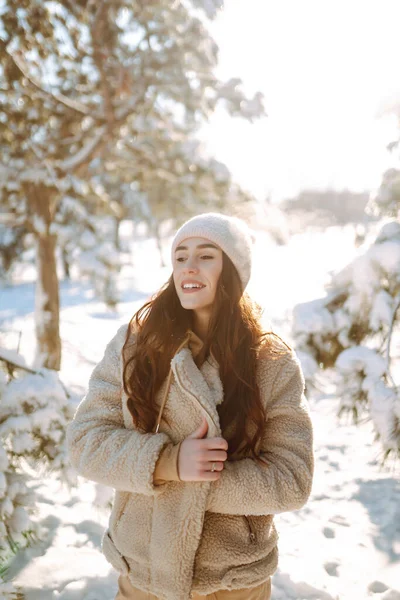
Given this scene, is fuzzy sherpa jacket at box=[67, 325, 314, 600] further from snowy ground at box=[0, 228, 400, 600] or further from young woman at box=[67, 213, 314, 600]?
snowy ground at box=[0, 228, 400, 600]

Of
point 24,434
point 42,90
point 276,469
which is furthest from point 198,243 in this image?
point 42,90

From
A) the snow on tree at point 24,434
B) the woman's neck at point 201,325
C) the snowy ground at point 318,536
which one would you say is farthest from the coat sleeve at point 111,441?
the snow on tree at point 24,434

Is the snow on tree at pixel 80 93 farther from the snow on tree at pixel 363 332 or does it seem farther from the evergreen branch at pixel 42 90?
the snow on tree at pixel 363 332

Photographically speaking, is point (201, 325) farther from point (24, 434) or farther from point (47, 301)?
point (47, 301)

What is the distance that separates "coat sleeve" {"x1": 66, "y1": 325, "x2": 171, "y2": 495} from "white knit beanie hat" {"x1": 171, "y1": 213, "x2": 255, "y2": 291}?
17.8 inches

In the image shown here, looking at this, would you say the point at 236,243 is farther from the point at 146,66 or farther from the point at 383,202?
the point at 146,66

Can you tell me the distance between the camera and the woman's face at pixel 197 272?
1.56 meters

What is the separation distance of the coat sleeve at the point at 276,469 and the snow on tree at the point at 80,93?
462 cm

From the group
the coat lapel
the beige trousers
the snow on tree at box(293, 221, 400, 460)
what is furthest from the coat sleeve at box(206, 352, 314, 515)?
the snow on tree at box(293, 221, 400, 460)

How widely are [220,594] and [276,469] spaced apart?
17.3 inches

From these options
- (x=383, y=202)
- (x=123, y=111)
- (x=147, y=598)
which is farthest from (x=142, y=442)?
(x=123, y=111)

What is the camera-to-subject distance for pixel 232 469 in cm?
141

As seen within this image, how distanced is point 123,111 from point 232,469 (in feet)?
17.5

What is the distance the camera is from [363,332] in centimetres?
333
